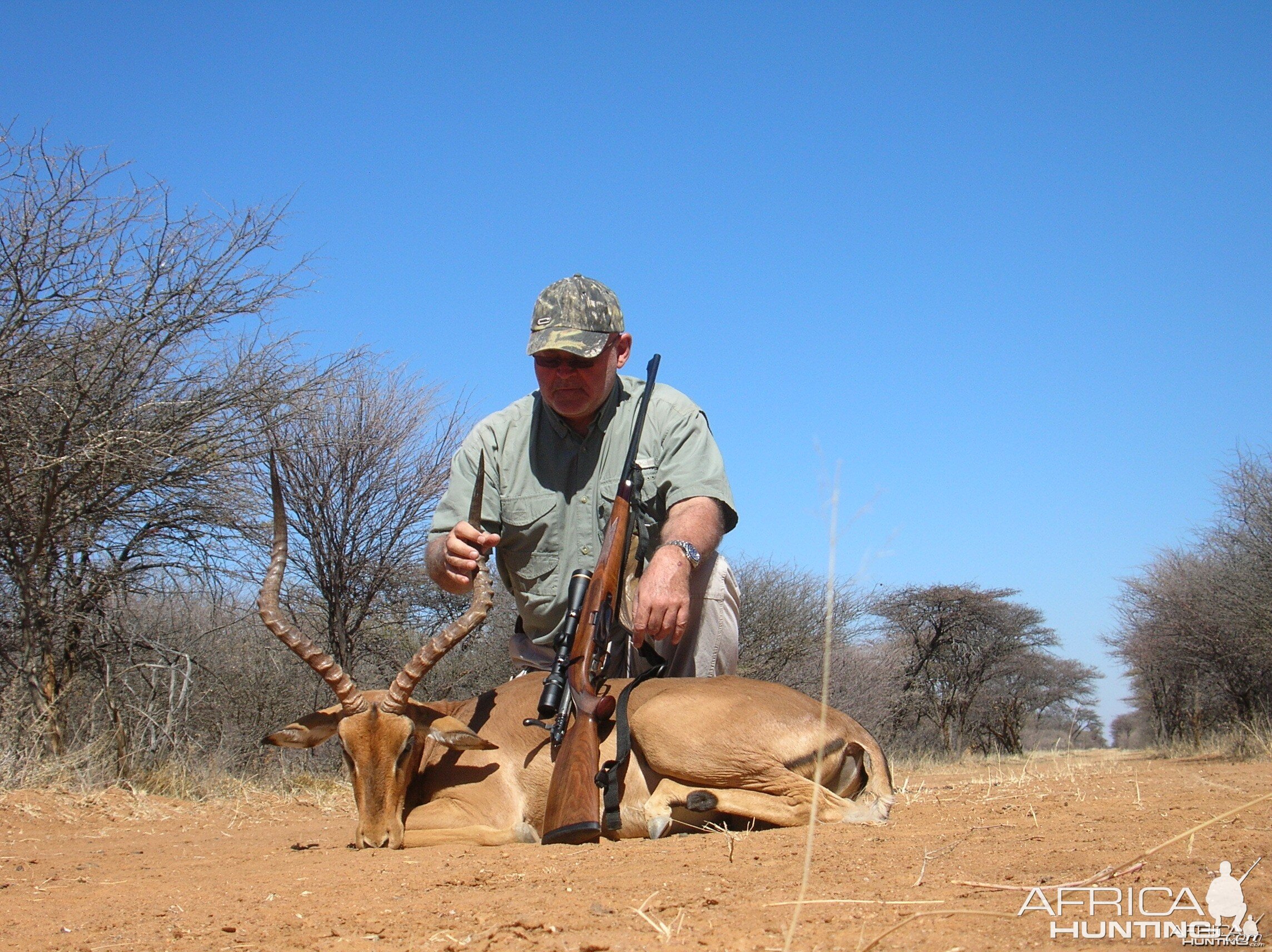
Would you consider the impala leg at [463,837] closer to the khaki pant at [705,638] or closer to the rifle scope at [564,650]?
the rifle scope at [564,650]

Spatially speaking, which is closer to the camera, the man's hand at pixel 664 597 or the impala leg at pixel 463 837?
the man's hand at pixel 664 597

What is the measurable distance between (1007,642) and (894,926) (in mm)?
23313

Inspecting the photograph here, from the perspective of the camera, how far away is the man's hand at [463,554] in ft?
14.7

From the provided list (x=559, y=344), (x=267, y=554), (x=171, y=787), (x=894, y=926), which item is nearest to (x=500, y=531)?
(x=559, y=344)

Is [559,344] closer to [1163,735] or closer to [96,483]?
[96,483]

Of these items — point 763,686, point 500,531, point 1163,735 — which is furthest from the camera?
point 1163,735

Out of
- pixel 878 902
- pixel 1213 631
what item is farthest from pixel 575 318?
pixel 1213 631

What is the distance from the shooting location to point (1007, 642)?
2391cm

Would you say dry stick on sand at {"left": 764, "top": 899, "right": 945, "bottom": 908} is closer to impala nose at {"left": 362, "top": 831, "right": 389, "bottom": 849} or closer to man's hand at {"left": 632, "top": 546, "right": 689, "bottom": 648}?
man's hand at {"left": 632, "top": 546, "right": 689, "bottom": 648}

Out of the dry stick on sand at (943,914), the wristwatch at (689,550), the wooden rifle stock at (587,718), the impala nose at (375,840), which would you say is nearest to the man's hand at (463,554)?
the wooden rifle stock at (587,718)

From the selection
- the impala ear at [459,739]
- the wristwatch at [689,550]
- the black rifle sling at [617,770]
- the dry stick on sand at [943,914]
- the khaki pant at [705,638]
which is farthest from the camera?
the khaki pant at [705,638]

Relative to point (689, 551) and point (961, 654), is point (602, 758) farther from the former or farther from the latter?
point (961, 654)

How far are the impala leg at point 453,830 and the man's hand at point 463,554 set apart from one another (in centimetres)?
91

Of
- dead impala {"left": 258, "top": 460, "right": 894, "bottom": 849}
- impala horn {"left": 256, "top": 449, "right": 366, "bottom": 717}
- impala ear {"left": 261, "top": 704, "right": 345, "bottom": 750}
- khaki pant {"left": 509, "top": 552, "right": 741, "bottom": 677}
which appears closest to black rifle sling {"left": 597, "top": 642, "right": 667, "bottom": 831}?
dead impala {"left": 258, "top": 460, "right": 894, "bottom": 849}
